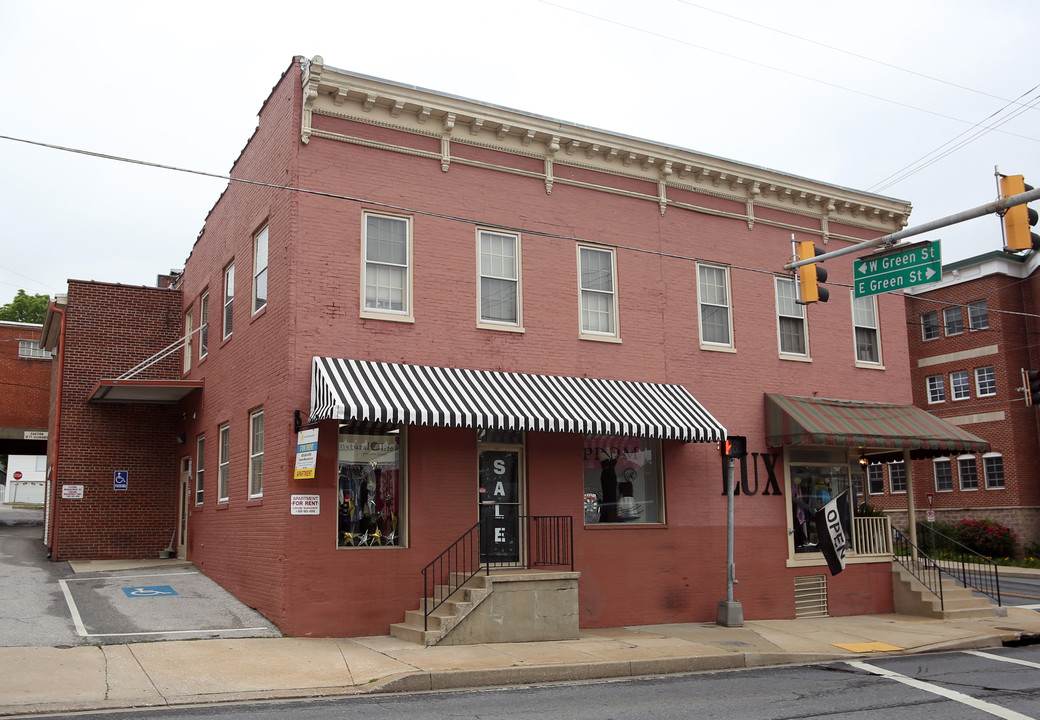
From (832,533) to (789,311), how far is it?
16.6 ft

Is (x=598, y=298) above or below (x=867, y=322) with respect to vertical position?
below

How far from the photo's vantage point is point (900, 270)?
14.2 m

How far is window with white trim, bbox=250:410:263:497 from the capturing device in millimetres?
15867

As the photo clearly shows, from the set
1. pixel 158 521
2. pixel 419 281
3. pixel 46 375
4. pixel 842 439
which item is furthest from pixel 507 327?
pixel 46 375

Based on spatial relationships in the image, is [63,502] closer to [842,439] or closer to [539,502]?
[539,502]

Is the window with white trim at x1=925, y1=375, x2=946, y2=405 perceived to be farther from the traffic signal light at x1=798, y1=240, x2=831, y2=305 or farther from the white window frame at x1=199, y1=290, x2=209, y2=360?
the white window frame at x1=199, y1=290, x2=209, y2=360

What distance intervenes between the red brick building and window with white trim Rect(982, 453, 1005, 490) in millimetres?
20671

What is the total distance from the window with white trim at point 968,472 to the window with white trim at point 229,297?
106 feet

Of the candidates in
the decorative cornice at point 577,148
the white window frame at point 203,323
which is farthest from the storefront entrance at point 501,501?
the white window frame at point 203,323

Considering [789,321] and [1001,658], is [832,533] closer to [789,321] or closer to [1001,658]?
[1001,658]

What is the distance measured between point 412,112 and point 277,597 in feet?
27.1

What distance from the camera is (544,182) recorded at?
17281 mm

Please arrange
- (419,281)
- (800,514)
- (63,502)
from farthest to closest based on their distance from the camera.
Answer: (63,502), (800,514), (419,281)

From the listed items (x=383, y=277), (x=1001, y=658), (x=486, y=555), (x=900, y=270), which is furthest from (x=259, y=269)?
(x=1001, y=658)
